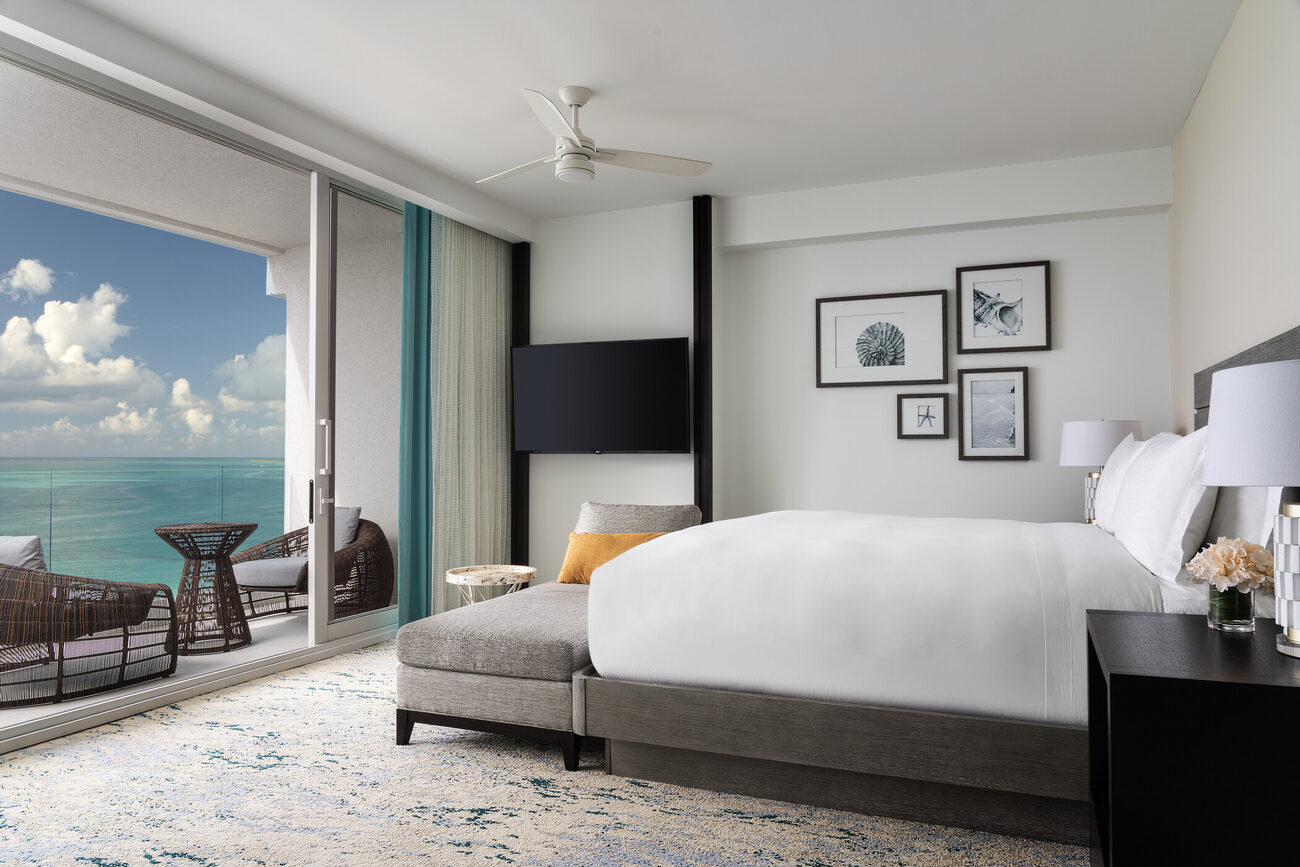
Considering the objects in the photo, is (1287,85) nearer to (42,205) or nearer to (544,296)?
(544,296)

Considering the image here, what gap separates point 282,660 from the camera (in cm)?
406

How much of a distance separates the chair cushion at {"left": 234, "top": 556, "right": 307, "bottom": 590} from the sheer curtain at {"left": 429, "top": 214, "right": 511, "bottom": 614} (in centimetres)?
71

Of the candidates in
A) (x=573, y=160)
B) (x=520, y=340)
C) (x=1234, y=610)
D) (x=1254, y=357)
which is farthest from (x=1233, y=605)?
(x=520, y=340)

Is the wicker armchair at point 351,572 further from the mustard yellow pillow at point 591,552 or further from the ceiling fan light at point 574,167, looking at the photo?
the ceiling fan light at point 574,167

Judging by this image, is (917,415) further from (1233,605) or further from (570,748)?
(1233,605)

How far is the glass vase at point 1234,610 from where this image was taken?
5.85ft

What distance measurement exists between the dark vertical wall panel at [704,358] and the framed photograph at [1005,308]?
146 centimetres

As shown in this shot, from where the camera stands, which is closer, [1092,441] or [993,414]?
[1092,441]

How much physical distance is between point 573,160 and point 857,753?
261 centimetres

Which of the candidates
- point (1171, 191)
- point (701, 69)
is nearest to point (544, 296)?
point (701, 69)

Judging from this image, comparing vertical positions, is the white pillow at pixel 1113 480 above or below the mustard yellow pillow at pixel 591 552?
above

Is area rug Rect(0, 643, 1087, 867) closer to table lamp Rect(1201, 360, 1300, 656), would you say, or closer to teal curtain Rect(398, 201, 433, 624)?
table lamp Rect(1201, 360, 1300, 656)

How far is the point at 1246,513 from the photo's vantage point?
2.16 m

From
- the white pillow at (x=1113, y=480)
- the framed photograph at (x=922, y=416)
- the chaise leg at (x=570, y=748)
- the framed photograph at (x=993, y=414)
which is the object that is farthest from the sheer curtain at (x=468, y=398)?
the white pillow at (x=1113, y=480)
